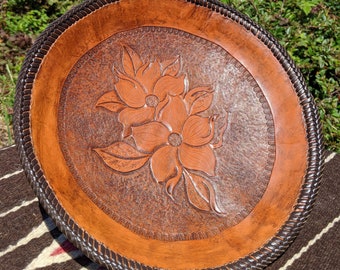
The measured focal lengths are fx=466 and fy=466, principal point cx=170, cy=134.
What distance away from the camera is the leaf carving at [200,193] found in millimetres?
1583

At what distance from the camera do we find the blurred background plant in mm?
2438

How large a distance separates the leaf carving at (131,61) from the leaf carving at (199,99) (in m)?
0.22

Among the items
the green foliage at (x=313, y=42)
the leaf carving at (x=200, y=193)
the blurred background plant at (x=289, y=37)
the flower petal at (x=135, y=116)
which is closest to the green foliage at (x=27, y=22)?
the blurred background plant at (x=289, y=37)

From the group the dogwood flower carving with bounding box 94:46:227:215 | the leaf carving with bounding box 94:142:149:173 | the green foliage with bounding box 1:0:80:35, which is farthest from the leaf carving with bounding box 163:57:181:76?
the green foliage with bounding box 1:0:80:35

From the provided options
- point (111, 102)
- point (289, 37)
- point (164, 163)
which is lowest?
point (164, 163)

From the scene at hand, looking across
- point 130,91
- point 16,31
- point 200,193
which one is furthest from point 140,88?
point 16,31

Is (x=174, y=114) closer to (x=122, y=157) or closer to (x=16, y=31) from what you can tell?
(x=122, y=157)

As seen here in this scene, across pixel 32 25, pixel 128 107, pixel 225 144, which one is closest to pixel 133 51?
pixel 128 107

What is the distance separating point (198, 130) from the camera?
5.56 ft

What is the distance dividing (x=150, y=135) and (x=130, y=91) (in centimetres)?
17

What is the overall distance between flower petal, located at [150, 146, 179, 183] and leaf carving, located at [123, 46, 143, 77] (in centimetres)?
30

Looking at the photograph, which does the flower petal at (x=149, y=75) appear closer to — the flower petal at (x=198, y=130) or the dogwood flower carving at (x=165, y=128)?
the dogwood flower carving at (x=165, y=128)

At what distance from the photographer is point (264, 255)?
147 centimetres

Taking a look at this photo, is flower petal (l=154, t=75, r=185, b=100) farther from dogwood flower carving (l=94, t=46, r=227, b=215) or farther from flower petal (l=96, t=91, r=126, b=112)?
flower petal (l=96, t=91, r=126, b=112)
